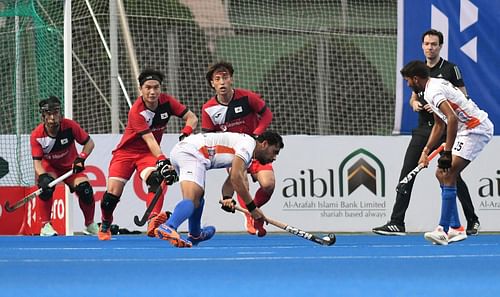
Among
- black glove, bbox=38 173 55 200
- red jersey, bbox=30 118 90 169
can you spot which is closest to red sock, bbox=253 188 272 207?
red jersey, bbox=30 118 90 169

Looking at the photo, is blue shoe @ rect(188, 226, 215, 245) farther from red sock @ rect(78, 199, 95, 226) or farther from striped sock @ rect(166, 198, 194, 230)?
red sock @ rect(78, 199, 95, 226)

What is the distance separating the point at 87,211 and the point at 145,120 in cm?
165

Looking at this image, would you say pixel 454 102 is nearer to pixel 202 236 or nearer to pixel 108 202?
pixel 202 236

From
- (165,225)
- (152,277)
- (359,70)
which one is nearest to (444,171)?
(165,225)

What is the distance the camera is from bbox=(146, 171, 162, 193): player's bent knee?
11.4 metres

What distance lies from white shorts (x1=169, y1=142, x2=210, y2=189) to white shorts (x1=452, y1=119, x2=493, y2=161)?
1.97 m

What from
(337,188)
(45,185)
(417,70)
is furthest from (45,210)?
(417,70)

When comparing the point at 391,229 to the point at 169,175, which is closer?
the point at 169,175

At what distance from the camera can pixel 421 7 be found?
13852 mm

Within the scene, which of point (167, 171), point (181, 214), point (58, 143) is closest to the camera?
point (181, 214)

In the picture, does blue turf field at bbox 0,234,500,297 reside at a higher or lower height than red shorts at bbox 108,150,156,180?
lower

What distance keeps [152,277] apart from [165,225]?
10.2 ft

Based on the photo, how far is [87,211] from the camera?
12688mm

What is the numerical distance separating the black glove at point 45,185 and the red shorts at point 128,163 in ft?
3.76
